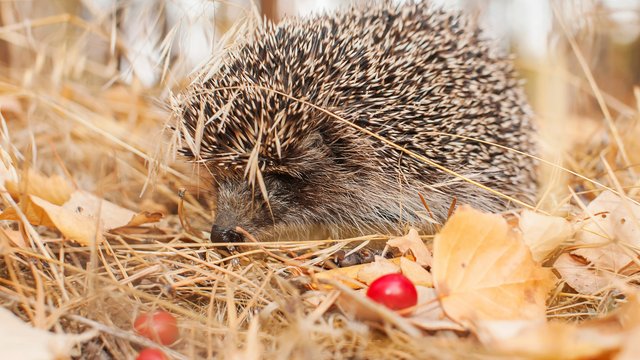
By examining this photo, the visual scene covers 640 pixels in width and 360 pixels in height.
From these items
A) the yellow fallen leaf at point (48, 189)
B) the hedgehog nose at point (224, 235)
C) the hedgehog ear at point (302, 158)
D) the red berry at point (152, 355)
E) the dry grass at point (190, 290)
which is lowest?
the red berry at point (152, 355)

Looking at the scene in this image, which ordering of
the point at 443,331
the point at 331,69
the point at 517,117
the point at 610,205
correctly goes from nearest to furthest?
the point at 443,331, the point at 610,205, the point at 331,69, the point at 517,117

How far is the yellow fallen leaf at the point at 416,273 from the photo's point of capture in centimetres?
208

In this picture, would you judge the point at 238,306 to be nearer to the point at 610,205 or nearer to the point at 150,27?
the point at 610,205

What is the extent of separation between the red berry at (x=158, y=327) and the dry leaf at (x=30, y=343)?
8.1 inches

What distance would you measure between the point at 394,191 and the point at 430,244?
45 centimetres

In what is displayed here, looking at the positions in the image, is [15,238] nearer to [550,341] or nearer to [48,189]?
[48,189]

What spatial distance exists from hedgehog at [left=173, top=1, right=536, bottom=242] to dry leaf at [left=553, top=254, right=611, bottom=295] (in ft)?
1.51

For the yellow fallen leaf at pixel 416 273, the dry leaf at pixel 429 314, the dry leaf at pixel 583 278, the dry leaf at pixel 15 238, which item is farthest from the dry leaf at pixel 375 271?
the dry leaf at pixel 15 238

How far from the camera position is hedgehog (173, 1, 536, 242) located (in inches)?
107

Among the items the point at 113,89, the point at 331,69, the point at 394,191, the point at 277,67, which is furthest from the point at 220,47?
the point at 113,89

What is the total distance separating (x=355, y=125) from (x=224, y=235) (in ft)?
2.43

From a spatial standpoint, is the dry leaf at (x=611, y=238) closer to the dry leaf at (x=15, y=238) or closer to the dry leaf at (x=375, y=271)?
the dry leaf at (x=375, y=271)

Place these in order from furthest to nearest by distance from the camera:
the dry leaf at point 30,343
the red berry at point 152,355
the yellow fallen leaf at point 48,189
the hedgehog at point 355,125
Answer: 1. the hedgehog at point 355,125
2. the yellow fallen leaf at point 48,189
3. the red berry at point 152,355
4. the dry leaf at point 30,343

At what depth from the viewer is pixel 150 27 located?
3568mm
